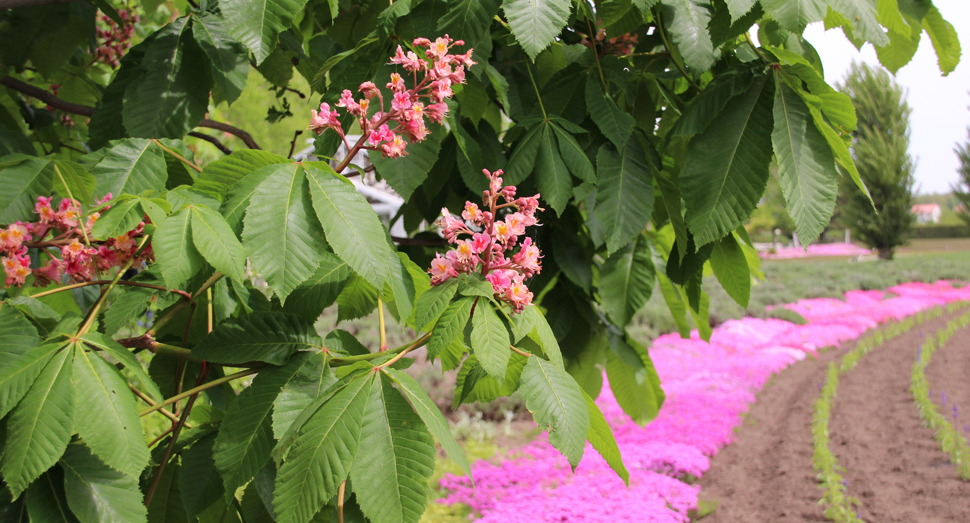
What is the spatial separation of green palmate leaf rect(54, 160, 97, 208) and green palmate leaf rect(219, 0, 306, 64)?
35 centimetres

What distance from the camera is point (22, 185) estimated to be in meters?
0.93

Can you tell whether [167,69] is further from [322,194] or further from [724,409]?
[724,409]

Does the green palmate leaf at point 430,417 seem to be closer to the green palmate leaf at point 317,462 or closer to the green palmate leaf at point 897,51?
the green palmate leaf at point 317,462

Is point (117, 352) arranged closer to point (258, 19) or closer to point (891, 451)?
point (258, 19)

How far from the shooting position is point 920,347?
687 centimetres

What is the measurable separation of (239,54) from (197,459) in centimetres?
80

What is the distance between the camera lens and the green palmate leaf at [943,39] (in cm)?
151

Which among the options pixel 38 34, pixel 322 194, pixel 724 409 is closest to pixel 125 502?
pixel 322 194

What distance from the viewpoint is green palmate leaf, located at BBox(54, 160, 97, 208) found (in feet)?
3.32

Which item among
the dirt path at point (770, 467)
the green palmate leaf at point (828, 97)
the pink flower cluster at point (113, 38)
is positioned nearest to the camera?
the green palmate leaf at point (828, 97)

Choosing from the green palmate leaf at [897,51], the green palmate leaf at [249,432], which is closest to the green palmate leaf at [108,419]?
the green palmate leaf at [249,432]

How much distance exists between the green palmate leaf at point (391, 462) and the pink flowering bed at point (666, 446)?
2.13m

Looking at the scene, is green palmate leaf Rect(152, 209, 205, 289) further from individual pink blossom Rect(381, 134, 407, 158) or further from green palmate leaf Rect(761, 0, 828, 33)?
green palmate leaf Rect(761, 0, 828, 33)

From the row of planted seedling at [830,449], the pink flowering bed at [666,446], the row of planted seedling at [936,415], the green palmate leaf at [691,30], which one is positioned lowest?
the pink flowering bed at [666,446]
